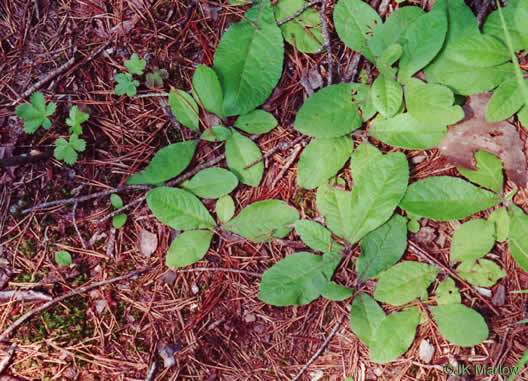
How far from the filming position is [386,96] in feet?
5.83

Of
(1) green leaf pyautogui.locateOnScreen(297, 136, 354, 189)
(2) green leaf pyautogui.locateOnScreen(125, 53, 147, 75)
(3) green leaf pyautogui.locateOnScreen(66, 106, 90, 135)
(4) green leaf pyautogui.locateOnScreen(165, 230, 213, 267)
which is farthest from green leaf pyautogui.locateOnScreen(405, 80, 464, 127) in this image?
(3) green leaf pyautogui.locateOnScreen(66, 106, 90, 135)

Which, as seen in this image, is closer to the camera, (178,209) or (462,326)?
(462,326)

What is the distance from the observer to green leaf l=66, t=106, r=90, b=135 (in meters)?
1.84

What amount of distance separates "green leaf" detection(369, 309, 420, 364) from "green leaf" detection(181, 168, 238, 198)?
0.96 meters

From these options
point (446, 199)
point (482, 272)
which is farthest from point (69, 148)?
point (482, 272)

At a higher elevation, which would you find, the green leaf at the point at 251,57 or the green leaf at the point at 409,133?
the green leaf at the point at 251,57

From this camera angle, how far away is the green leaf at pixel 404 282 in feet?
5.82

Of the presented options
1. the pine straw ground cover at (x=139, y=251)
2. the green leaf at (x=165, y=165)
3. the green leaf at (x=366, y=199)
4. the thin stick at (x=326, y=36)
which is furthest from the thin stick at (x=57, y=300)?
the thin stick at (x=326, y=36)

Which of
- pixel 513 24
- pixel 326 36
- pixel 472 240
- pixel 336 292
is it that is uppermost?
pixel 513 24

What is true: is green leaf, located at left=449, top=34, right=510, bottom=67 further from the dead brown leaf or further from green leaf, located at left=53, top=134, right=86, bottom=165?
green leaf, located at left=53, top=134, right=86, bottom=165

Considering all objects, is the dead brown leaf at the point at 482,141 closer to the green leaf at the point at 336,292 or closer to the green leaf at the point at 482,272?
the green leaf at the point at 482,272

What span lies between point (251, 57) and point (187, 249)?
1.00 meters

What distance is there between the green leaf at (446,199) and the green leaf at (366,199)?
0.09 metres

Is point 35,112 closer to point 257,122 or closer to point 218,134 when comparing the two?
point 218,134
